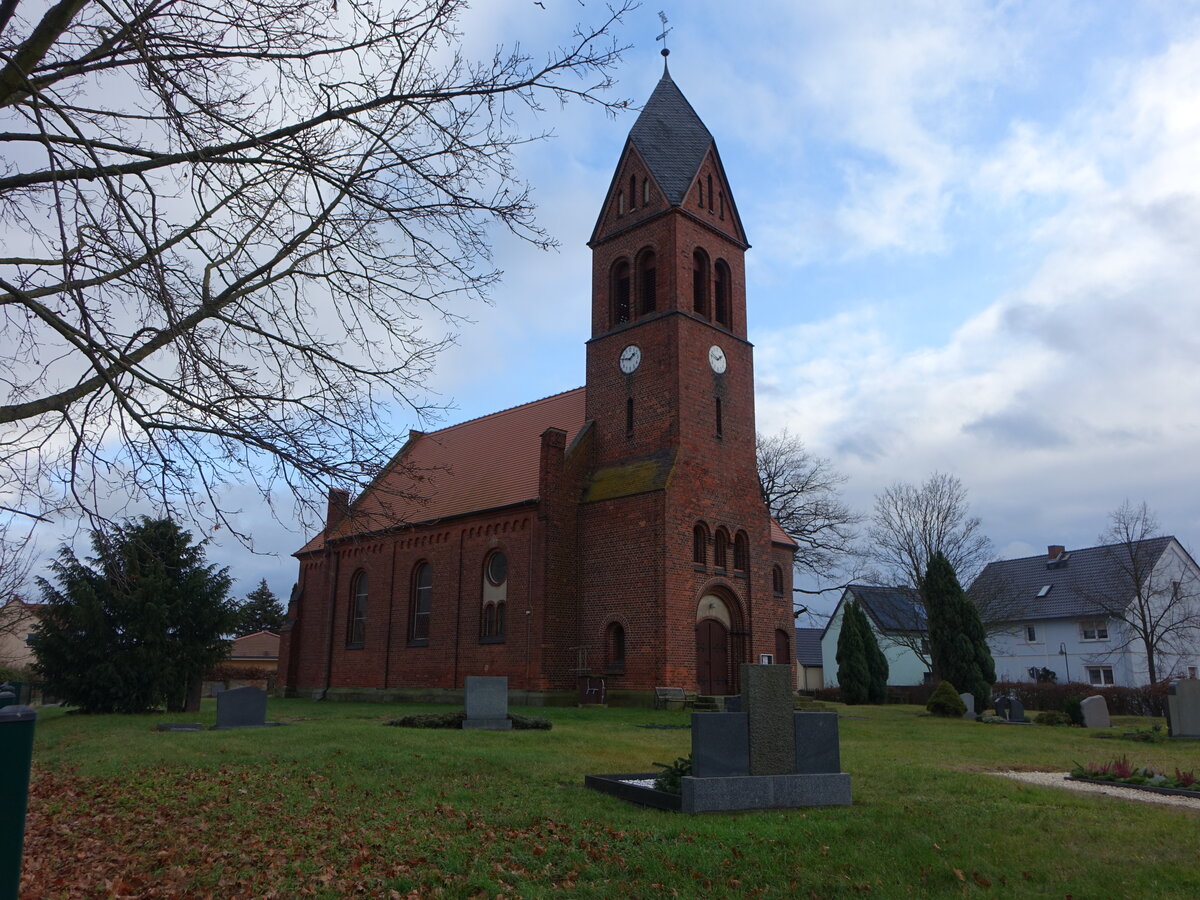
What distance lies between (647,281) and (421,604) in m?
13.8

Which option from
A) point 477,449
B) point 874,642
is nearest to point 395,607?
point 477,449

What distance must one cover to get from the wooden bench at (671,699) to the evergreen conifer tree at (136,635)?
11839mm

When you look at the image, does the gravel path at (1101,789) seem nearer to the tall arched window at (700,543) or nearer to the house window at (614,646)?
the tall arched window at (700,543)

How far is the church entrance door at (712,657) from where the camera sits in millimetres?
24547

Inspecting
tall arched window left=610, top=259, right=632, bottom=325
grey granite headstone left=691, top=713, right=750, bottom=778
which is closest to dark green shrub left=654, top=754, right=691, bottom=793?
grey granite headstone left=691, top=713, right=750, bottom=778

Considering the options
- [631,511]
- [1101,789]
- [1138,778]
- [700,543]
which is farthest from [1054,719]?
[1101,789]

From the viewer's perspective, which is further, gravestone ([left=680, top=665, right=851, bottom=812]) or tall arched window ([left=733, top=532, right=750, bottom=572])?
tall arched window ([left=733, top=532, right=750, bottom=572])

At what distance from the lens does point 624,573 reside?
80.5ft

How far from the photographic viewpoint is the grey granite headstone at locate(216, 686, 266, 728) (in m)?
18.0

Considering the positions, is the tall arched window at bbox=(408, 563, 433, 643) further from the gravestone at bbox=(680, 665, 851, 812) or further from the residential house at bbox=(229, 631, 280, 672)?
the residential house at bbox=(229, 631, 280, 672)

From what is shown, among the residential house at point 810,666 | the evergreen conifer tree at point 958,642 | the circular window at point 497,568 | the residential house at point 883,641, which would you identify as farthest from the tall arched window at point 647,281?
the residential house at point 810,666

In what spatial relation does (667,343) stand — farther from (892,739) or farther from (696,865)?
(696,865)

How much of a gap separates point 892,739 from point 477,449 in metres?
19.8

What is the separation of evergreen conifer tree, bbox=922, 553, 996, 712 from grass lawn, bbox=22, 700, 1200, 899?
16.4 m
